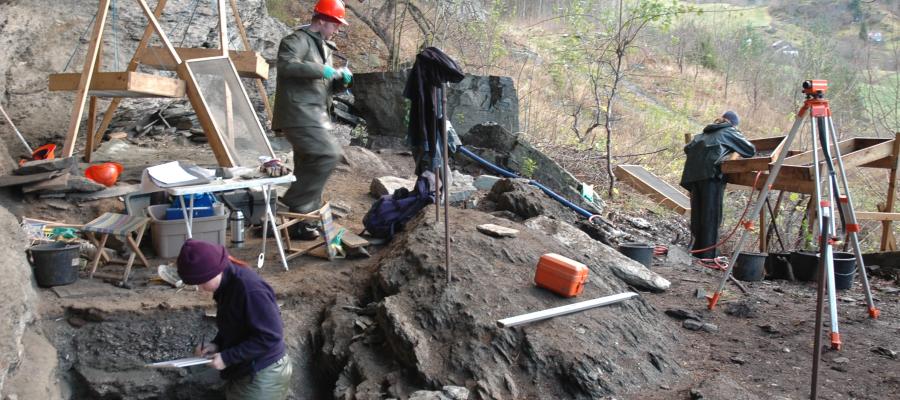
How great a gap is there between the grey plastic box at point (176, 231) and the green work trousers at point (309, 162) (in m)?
0.74

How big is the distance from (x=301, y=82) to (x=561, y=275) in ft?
9.60

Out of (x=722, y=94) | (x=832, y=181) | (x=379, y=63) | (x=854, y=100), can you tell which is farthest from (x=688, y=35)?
(x=832, y=181)

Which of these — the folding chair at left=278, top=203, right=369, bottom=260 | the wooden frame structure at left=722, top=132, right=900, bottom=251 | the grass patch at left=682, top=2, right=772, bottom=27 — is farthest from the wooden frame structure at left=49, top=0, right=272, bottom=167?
the grass patch at left=682, top=2, right=772, bottom=27

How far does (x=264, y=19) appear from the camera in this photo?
1127 centimetres

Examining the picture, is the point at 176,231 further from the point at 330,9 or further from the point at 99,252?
the point at 330,9

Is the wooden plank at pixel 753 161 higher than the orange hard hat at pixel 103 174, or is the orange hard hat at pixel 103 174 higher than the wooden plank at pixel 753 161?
Answer: the orange hard hat at pixel 103 174

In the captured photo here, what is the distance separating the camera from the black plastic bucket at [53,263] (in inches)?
196

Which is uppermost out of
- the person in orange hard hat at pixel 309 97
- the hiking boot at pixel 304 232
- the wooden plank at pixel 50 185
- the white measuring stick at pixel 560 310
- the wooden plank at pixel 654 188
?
the person in orange hard hat at pixel 309 97

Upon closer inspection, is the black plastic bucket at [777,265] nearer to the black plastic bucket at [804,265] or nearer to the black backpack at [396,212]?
the black plastic bucket at [804,265]

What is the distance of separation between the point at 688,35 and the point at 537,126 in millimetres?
13078

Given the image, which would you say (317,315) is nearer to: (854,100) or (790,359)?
(790,359)

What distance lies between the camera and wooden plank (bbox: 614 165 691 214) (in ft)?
37.7

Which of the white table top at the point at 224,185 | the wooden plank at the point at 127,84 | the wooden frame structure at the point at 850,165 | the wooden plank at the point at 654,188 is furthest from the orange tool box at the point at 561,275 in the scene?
the wooden plank at the point at 654,188

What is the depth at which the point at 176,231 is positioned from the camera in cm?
583
